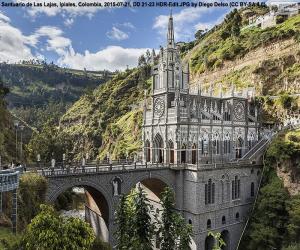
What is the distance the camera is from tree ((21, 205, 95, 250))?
17.3 metres

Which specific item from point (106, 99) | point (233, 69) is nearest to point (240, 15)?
point (233, 69)

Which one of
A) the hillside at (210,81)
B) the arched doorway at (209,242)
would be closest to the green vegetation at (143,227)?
the arched doorway at (209,242)

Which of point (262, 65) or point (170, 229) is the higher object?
point (262, 65)

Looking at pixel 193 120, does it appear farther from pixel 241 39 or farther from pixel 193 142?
pixel 241 39

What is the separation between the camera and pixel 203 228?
1790 inches

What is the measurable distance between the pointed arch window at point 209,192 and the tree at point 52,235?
97.1 ft

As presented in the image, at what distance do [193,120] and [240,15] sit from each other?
97.1 metres

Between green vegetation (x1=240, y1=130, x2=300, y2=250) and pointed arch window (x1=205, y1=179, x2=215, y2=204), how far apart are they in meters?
7.13

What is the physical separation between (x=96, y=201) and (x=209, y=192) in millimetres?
15913

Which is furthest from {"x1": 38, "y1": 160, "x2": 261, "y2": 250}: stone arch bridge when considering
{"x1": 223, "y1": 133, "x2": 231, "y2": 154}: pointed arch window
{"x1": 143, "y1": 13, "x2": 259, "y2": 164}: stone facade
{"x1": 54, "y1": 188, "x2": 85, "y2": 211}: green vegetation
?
{"x1": 54, "y1": 188, "x2": 85, "y2": 211}: green vegetation

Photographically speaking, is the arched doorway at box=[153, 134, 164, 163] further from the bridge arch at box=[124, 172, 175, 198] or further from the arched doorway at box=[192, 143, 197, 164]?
the arched doorway at box=[192, 143, 197, 164]

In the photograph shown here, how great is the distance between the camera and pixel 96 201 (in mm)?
44125

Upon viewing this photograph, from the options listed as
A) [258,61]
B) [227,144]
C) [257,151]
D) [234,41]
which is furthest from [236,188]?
[234,41]

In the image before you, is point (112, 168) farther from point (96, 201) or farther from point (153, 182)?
point (153, 182)
